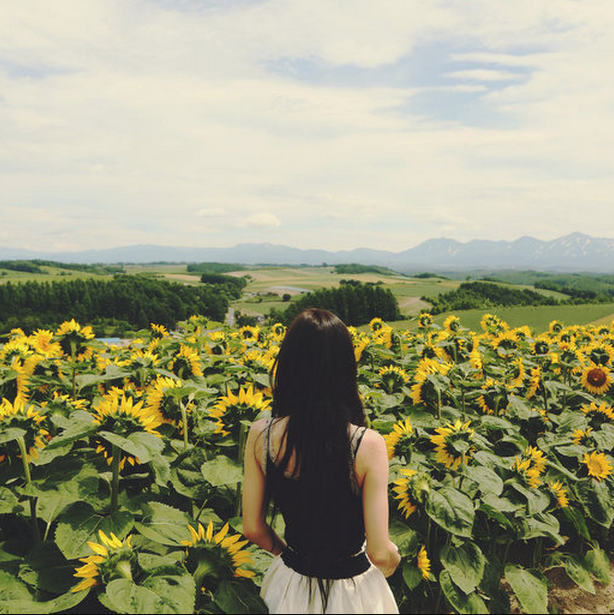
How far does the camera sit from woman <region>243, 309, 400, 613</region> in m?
2.31

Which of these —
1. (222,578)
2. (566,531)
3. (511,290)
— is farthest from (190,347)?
(511,290)

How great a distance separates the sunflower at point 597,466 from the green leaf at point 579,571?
2.02 feet

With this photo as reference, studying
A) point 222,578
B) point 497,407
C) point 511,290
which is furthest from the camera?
point 511,290

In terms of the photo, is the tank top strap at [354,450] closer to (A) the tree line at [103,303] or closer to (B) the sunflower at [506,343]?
(B) the sunflower at [506,343]

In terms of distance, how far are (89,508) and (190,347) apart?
2.27 meters

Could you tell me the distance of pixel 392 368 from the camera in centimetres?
458

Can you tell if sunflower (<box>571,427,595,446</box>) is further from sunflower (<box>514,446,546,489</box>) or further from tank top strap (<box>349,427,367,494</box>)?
tank top strap (<box>349,427,367,494</box>)

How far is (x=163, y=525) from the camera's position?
7.87 ft

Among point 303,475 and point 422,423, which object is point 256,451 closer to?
point 303,475

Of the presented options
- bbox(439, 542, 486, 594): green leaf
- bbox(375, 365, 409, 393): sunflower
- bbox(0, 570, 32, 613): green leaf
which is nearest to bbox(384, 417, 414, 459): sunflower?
bbox(439, 542, 486, 594): green leaf

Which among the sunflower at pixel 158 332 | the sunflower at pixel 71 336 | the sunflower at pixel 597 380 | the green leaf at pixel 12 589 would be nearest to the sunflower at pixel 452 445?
the green leaf at pixel 12 589

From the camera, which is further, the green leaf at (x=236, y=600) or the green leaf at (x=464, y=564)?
the green leaf at (x=464, y=564)

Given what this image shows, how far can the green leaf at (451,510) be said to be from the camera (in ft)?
8.13

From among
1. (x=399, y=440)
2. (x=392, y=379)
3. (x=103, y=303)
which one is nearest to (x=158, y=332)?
(x=392, y=379)
